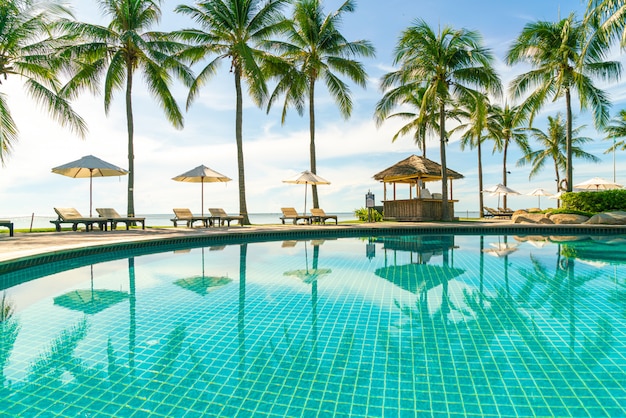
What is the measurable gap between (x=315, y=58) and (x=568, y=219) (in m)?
12.6

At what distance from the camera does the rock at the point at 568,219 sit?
14.8 metres

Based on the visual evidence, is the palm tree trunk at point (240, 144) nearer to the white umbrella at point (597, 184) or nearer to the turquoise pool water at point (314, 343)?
the turquoise pool water at point (314, 343)

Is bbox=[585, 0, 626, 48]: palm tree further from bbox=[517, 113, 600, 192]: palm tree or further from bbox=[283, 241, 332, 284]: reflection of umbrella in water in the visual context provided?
bbox=[517, 113, 600, 192]: palm tree

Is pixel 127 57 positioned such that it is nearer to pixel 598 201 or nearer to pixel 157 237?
pixel 157 237

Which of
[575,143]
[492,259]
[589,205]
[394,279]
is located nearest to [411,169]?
[589,205]

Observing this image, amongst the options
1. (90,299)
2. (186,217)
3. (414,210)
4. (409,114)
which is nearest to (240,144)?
(186,217)

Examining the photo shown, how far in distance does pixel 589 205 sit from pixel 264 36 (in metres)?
15.6

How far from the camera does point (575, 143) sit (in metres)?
28.7

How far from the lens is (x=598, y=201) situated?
51.9 ft

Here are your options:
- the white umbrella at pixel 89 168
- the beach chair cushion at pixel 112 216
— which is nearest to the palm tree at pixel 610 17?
the beach chair cushion at pixel 112 216

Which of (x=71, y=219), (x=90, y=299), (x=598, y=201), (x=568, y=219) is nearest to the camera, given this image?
(x=90, y=299)

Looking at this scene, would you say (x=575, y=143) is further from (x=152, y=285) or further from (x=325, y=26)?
(x=152, y=285)

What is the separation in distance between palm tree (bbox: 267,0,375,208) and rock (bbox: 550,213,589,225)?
32.2 ft

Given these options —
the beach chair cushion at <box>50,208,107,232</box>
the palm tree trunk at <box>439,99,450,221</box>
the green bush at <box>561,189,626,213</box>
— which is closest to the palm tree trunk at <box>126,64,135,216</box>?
the beach chair cushion at <box>50,208,107,232</box>
